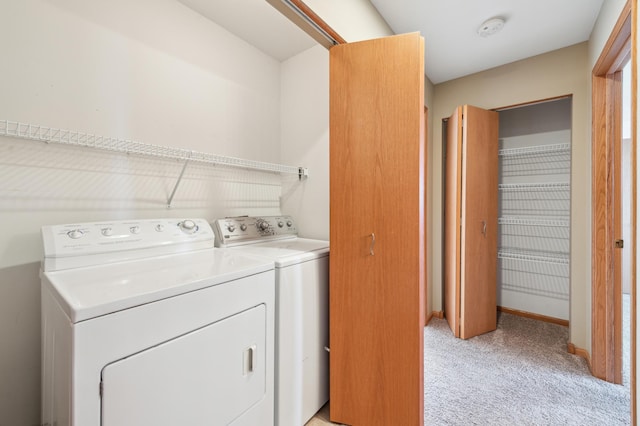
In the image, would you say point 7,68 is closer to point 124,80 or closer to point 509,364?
point 124,80

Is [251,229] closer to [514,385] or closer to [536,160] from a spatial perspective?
[514,385]

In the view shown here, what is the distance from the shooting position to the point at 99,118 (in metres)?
1.36

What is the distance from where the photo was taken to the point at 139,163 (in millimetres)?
1510

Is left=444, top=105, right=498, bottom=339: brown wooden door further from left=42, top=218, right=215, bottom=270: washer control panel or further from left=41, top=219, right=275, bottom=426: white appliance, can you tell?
left=42, top=218, right=215, bottom=270: washer control panel

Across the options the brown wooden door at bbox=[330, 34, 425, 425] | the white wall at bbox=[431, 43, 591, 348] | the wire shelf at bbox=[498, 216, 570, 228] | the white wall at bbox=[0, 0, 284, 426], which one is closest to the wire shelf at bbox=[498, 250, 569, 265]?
the wire shelf at bbox=[498, 216, 570, 228]

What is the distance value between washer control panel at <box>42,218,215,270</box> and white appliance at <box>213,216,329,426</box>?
0.61ft

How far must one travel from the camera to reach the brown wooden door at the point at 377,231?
4.25 feet

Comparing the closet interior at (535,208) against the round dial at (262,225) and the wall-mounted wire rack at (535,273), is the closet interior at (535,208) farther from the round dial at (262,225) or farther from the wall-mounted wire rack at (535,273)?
the round dial at (262,225)

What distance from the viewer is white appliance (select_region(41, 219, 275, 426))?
73cm

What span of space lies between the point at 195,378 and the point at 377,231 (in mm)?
992

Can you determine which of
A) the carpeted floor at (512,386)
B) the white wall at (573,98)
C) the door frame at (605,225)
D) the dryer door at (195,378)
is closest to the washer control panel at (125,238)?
the dryer door at (195,378)

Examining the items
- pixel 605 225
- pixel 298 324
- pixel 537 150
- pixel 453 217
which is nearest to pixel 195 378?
pixel 298 324

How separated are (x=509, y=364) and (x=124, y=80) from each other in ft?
10.8

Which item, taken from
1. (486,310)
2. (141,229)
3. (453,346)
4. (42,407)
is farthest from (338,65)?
(486,310)
